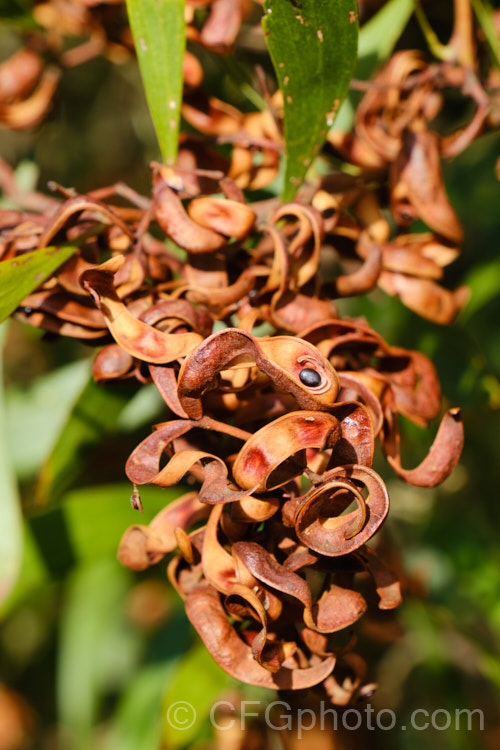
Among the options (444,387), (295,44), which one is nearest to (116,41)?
(295,44)

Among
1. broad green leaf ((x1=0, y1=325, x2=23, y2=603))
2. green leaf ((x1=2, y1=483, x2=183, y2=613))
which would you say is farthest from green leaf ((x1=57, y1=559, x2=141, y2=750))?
broad green leaf ((x1=0, y1=325, x2=23, y2=603))

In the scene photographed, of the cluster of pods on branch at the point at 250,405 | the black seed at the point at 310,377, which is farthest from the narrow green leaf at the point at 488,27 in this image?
the black seed at the point at 310,377

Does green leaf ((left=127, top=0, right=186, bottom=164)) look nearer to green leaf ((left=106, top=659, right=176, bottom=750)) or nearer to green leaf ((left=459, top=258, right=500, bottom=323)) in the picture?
green leaf ((left=459, top=258, right=500, bottom=323))

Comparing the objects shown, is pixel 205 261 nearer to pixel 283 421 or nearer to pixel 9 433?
pixel 283 421

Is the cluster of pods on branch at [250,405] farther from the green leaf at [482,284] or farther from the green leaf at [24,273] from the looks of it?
the green leaf at [482,284]

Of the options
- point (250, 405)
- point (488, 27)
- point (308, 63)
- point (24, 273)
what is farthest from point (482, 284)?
point (24, 273)
